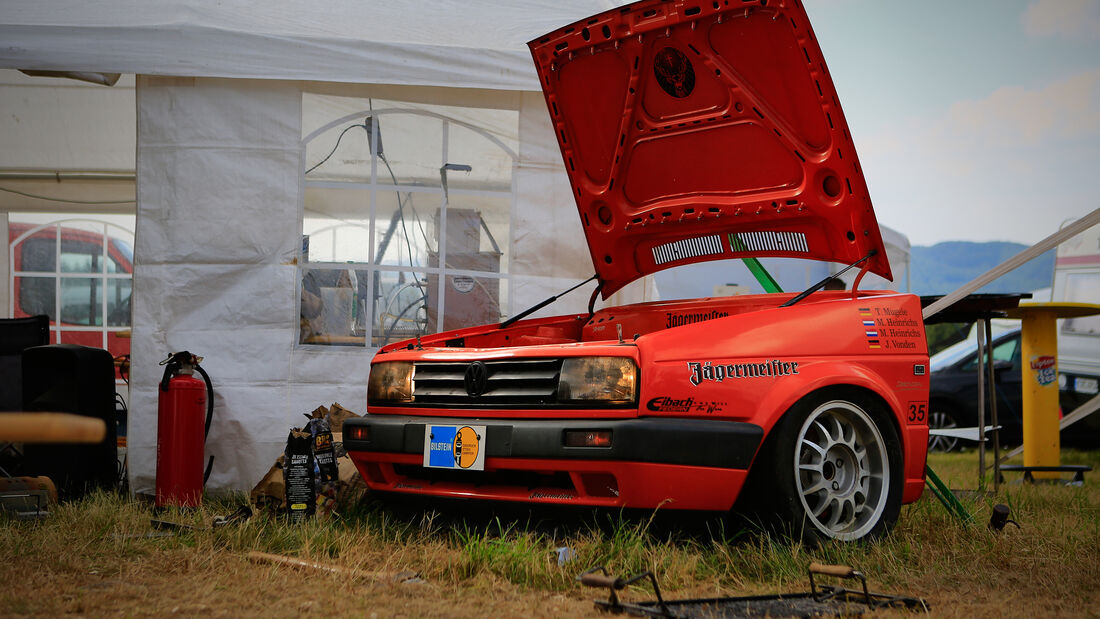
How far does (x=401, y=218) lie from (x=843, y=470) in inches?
118

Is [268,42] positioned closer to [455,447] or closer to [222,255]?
[222,255]

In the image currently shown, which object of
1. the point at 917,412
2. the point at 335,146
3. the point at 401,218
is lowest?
the point at 917,412

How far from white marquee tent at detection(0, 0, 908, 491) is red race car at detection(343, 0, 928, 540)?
1.26 metres

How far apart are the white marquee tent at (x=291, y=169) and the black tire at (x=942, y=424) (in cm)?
601

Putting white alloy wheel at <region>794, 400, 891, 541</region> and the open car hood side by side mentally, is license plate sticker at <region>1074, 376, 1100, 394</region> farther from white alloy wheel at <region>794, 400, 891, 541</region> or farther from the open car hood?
white alloy wheel at <region>794, 400, 891, 541</region>

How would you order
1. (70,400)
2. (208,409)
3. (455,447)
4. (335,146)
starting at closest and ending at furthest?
1. (455,447)
2. (70,400)
3. (208,409)
4. (335,146)

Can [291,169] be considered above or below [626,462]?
above

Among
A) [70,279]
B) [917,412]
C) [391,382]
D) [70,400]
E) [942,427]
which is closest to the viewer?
[917,412]

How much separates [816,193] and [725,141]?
17.5 inches

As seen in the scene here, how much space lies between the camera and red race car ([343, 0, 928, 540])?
3.11 meters

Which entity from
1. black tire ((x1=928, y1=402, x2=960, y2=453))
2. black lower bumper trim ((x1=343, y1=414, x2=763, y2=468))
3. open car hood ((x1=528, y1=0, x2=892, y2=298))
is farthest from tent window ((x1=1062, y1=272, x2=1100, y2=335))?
black lower bumper trim ((x1=343, y1=414, x2=763, y2=468))

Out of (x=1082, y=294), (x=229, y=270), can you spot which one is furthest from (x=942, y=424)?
(x=229, y=270)

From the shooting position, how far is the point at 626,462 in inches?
119

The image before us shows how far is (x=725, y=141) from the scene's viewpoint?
Answer: 151 inches
